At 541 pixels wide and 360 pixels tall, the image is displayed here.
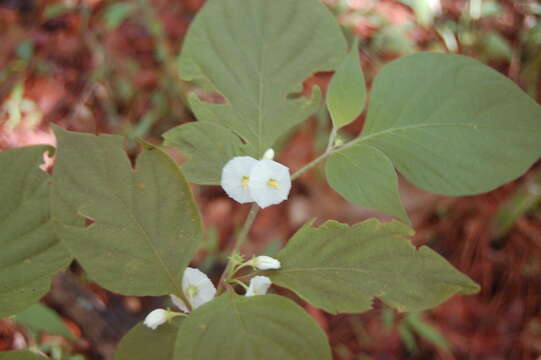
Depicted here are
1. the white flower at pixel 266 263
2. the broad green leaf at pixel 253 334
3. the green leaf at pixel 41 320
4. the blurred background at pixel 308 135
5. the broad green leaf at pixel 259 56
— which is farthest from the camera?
the blurred background at pixel 308 135

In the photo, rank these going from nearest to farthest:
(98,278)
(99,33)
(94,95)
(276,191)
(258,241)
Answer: (98,278) < (276,191) < (258,241) < (94,95) < (99,33)

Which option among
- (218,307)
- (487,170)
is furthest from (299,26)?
(218,307)

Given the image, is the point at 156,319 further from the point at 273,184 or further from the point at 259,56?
the point at 259,56

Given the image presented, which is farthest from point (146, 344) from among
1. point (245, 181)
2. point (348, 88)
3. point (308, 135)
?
point (308, 135)

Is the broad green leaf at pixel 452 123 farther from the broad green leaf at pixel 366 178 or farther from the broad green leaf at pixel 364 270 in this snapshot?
the broad green leaf at pixel 364 270

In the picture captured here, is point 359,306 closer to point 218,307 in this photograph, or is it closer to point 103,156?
point 218,307

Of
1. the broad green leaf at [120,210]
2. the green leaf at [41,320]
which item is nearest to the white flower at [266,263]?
the broad green leaf at [120,210]

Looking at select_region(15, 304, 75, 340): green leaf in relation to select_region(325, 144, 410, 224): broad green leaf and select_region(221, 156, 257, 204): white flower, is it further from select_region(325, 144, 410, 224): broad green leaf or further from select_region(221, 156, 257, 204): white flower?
select_region(325, 144, 410, 224): broad green leaf
